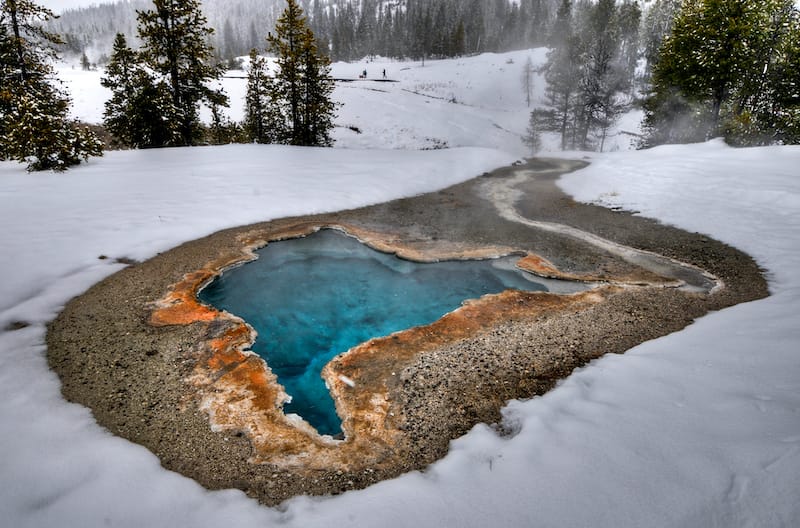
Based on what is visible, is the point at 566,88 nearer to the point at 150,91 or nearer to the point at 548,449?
the point at 150,91

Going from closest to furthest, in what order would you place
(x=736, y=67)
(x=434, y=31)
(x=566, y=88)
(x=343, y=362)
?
(x=343, y=362) → (x=736, y=67) → (x=566, y=88) → (x=434, y=31)

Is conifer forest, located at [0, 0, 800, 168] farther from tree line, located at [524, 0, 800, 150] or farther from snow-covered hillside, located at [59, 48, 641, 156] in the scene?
snow-covered hillside, located at [59, 48, 641, 156]

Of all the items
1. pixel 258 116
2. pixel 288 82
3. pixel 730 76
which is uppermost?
pixel 730 76

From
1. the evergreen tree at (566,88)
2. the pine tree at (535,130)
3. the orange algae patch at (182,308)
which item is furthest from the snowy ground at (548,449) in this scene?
the evergreen tree at (566,88)

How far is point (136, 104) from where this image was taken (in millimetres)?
16312

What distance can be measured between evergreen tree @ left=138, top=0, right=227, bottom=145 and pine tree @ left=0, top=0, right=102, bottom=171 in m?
4.28

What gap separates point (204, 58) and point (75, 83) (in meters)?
32.5

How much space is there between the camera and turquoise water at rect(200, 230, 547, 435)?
539cm

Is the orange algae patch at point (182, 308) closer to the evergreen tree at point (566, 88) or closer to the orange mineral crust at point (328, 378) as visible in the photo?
the orange mineral crust at point (328, 378)

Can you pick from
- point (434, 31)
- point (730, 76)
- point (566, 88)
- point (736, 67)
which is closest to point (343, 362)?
point (730, 76)

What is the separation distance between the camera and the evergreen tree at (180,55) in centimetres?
1702

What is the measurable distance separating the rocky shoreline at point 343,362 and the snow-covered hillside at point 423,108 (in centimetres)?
2527

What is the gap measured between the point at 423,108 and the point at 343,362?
126 feet

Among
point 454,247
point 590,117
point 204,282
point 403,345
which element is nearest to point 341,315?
point 403,345
